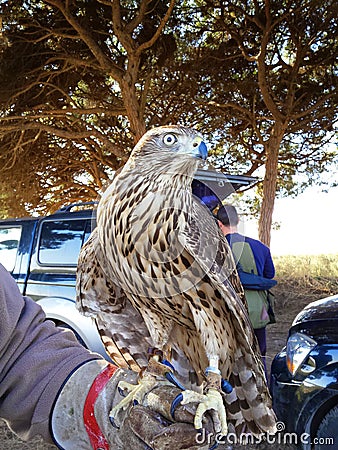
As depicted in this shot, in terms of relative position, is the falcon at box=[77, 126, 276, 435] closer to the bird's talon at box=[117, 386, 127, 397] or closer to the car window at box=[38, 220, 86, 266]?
the bird's talon at box=[117, 386, 127, 397]

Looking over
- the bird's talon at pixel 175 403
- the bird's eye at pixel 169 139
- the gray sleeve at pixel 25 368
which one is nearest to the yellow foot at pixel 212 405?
the bird's talon at pixel 175 403

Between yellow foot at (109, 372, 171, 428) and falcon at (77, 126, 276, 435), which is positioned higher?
falcon at (77, 126, 276, 435)

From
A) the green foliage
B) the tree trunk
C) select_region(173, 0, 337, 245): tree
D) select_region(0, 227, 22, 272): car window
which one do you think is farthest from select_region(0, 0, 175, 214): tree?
select_region(0, 227, 22, 272): car window

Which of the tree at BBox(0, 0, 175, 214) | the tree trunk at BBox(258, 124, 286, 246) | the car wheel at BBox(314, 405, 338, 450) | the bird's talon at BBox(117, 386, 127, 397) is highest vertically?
the tree at BBox(0, 0, 175, 214)

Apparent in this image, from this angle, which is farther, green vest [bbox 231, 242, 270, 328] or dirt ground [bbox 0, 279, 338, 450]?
dirt ground [bbox 0, 279, 338, 450]

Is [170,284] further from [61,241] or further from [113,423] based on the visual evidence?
[61,241]

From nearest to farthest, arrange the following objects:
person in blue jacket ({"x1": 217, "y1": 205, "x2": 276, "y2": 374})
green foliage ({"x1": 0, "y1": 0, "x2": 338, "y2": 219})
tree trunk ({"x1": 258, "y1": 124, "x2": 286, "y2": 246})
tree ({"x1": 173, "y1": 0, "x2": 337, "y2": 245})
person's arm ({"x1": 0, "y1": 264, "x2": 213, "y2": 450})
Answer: person's arm ({"x1": 0, "y1": 264, "x2": 213, "y2": 450}) < person in blue jacket ({"x1": 217, "y1": 205, "x2": 276, "y2": 374}) < green foliage ({"x1": 0, "y1": 0, "x2": 338, "y2": 219}) < tree trunk ({"x1": 258, "y1": 124, "x2": 286, "y2": 246}) < tree ({"x1": 173, "y1": 0, "x2": 337, "y2": 245})

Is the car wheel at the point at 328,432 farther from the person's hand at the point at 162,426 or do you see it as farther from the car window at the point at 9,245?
the car window at the point at 9,245

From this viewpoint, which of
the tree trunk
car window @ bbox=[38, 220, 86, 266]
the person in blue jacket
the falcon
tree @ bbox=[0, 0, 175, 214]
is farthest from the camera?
the tree trunk

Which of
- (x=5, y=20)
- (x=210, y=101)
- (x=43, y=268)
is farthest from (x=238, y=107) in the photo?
(x=43, y=268)

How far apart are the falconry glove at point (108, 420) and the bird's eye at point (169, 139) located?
1001mm

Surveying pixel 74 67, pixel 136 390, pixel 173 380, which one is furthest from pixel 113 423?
pixel 74 67

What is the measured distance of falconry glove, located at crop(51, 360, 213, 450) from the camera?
1347mm

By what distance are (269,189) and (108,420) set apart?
7157 millimetres
